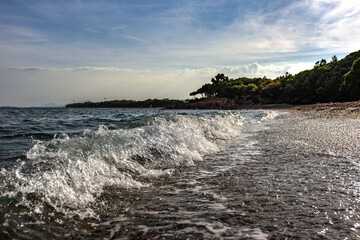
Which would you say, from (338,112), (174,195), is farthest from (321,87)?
(174,195)

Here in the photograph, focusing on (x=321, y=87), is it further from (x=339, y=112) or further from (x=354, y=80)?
(x=339, y=112)

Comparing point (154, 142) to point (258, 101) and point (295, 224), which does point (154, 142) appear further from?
point (258, 101)

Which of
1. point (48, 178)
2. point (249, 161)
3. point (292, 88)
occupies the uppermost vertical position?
point (292, 88)

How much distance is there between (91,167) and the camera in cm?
472

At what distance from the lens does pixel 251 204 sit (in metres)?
3.37

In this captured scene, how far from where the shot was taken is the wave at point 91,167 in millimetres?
3443

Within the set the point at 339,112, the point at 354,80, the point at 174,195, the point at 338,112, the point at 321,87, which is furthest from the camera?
the point at 321,87

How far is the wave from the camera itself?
11.3 feet

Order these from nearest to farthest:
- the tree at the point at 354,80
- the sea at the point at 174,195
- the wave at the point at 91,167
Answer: the sea at the point at 174,195 → the wave at the point at 91,167 → the tree at the point at 354,80

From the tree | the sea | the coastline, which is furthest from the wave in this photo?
the tree

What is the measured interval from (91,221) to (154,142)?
482 centimetres

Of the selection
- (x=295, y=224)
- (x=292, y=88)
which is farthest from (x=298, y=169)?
(x=292, y=88)

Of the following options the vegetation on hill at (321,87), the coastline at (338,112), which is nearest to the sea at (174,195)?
the coastline at (338,112)

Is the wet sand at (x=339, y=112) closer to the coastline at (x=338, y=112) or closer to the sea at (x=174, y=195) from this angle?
the coastline at (x=338, y=112)
